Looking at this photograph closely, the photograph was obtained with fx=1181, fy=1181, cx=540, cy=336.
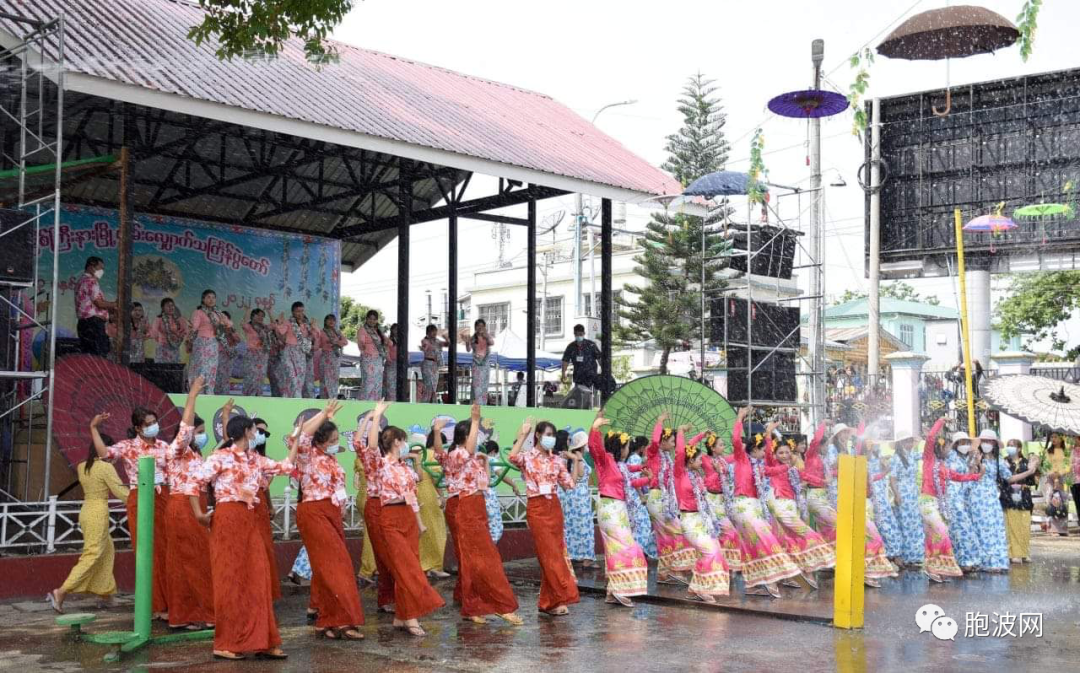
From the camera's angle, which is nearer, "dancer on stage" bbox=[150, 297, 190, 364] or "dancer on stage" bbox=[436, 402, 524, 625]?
"dancer on stage" bbox=[436, 402, 524, 625]

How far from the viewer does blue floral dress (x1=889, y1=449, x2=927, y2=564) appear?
12.4m

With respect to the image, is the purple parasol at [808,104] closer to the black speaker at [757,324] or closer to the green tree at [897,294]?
the black speaker at [757,324]

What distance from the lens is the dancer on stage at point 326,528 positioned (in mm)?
7855

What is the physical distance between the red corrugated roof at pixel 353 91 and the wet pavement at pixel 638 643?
17.1 ft

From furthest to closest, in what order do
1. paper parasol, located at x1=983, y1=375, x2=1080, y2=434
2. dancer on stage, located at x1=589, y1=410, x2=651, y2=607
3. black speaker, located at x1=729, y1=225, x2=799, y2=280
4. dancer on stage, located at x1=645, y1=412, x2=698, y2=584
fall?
black speaker, located at x1=729, y1=225, x2=799, y2=280 < paper parasol, located at x1=983, y1=375, x2=1080, y2=434 < dancer on stage, located at x1=645, y1=412, x2=698, y2=584 < dancer on stage, located at x1=589, y1=410, x2=651, y2=607

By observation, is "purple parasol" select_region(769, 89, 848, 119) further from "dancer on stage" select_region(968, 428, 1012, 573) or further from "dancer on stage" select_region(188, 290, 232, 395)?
"dancer on stage" select_region(188, 290, 232, 395)

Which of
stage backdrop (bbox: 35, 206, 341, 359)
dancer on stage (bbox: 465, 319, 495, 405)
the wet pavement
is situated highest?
stage backdrop (bbox: 35, 206, 341, 359)

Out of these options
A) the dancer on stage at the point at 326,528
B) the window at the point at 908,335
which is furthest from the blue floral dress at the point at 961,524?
the window at the point at 908,335

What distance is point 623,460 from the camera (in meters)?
10.9

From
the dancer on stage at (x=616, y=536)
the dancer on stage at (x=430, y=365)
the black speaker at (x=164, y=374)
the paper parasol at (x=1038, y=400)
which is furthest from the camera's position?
the dancer on stage at (x=430, y=365)

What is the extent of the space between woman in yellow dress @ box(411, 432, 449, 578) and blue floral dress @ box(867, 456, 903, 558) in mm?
4504

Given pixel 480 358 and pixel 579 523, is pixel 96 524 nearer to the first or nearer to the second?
pixel 579 523

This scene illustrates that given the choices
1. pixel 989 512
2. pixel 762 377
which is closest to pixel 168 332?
pixel 762 377

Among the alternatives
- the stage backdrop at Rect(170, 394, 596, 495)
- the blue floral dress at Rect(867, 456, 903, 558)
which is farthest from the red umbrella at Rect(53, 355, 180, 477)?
the blue floral dress at Rect(867, 456, 903, 558)
